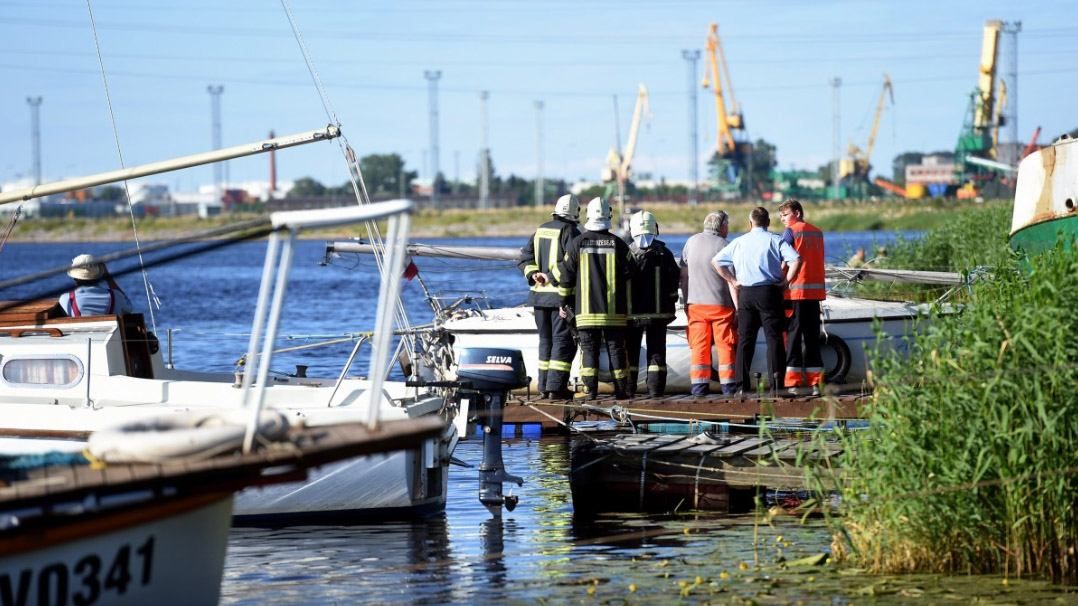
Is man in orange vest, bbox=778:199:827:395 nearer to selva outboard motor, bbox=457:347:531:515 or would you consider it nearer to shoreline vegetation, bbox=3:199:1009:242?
selva outboard motor, bbox=457:347:531:515

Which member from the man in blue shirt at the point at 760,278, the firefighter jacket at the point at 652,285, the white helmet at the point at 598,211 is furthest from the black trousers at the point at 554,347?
the man in blue shirt at the point at 760,278

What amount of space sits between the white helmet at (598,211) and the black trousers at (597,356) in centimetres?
103

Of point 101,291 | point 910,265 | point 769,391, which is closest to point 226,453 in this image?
point 101,291

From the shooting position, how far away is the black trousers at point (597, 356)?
49.4 ft

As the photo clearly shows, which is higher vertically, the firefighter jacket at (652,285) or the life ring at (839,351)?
the firefighter jacket at (652,285)

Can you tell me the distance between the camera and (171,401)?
1259 cm

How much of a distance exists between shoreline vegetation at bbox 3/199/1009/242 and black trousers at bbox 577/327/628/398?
84.6 metres

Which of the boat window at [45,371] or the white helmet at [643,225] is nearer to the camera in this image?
the boat window at [45,371]

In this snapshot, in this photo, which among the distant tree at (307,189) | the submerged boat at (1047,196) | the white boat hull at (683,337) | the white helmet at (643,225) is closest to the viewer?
the white helmet at (643,225)

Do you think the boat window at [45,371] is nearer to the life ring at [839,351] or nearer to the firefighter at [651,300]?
the firefighter at [651,300]

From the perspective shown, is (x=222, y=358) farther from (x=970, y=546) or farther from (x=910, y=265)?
(x=970, y=546)

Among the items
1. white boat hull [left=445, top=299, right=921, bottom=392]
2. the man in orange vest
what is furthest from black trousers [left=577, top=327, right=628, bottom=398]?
white boat hull [left=445, top=299, right=921, bottom=392]

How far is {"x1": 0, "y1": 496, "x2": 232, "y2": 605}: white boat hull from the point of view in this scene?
7117mm

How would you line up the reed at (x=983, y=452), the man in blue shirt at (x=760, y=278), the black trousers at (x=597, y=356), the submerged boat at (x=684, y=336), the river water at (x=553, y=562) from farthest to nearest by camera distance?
the submerged boat at (x=684, y=336) < the black trousers at (x=597, y=356) < the man in blue shirt at (x=760, y=278) < the river water at (x=553, y=562) < the reed at (x=983, y=452)
